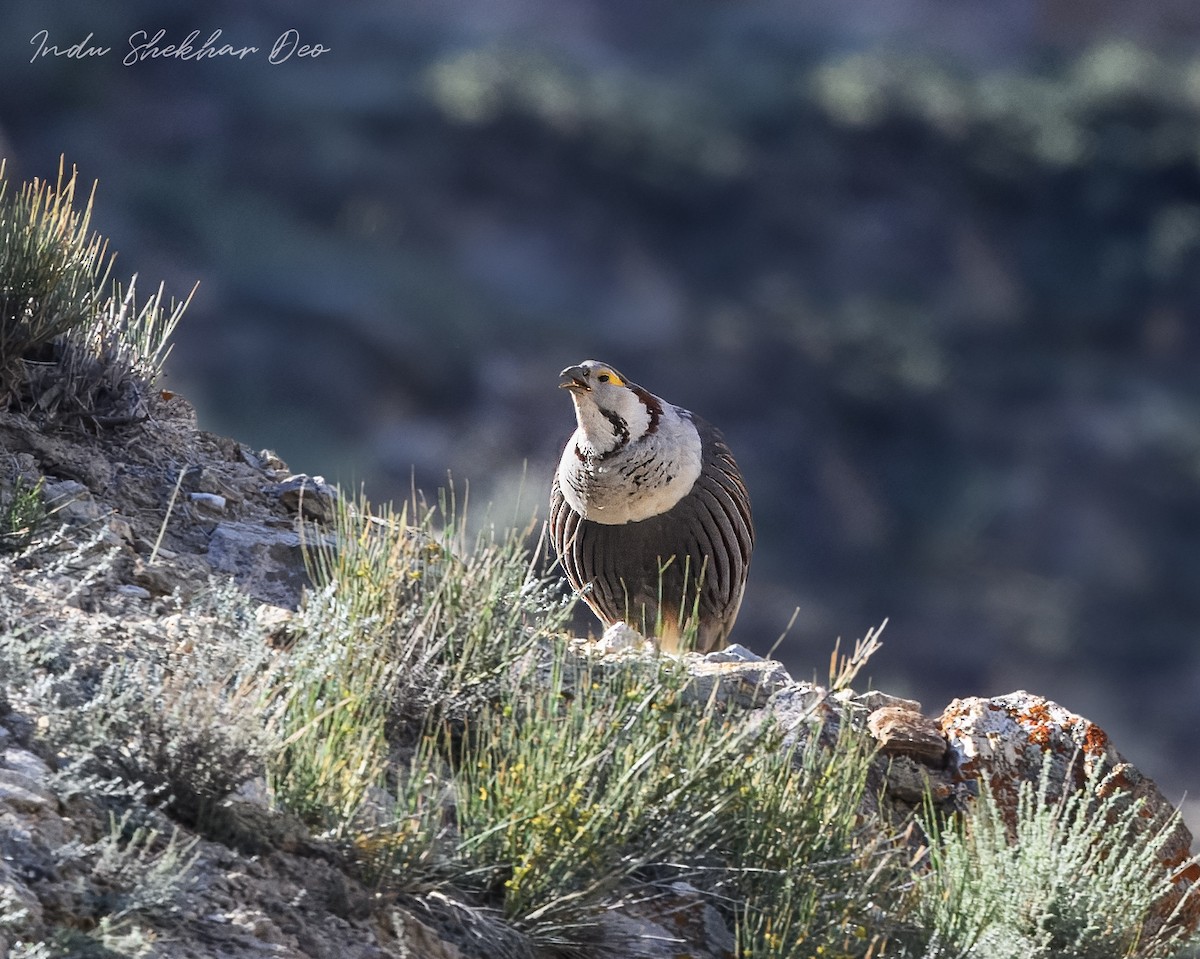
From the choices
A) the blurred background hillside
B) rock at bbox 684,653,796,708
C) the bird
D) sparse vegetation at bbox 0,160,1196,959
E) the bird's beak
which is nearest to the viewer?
sparse vegetation at bbox 0,160,1196,959

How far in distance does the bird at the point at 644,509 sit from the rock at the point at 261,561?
1076mm

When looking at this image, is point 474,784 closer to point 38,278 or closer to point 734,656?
point 734,656

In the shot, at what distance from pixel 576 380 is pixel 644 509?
475 millimetres

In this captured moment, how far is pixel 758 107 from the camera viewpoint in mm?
38375

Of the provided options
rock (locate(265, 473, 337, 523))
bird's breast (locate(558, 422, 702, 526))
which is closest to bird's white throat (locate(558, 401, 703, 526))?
bird's breast (locate(558, 422, 702, 526))

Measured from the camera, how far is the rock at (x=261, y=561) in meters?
4.70

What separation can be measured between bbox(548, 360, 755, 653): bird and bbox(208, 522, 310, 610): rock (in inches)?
42.4

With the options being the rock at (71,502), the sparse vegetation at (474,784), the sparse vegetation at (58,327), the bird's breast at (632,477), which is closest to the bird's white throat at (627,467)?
the bird's breast at (632,477)

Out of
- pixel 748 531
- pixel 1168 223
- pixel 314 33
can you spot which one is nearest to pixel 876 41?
pixel 1168 223

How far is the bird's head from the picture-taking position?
5.69 metres

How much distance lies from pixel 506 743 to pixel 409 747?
0.38 meters

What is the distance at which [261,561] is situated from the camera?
190 inches

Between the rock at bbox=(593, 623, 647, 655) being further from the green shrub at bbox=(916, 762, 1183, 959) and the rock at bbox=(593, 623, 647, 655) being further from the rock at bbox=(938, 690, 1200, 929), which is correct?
the green shrub at bbox=(916, 762, 1183, 959)

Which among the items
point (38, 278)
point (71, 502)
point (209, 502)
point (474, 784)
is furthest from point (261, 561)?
point (474, 784)
